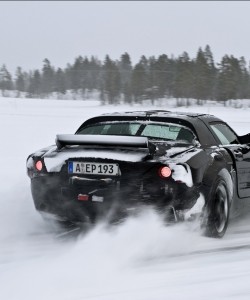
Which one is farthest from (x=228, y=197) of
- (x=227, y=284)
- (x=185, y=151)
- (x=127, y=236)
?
(x=227, y=284)

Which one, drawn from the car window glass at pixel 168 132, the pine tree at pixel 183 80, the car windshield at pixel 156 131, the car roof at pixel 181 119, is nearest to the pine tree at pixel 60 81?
the pine tree at pixel 183 80

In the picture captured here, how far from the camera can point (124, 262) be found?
406 centimetres

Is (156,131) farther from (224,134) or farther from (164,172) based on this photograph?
(224,134)

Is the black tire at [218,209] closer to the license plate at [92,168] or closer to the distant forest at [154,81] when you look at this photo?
the license plate at [92,168]

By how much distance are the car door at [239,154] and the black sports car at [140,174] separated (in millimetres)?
190

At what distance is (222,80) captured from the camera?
107750 millimetres

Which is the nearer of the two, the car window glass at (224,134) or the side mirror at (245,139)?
the car window glass at (224,134)

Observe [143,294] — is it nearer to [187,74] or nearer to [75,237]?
[75,237]

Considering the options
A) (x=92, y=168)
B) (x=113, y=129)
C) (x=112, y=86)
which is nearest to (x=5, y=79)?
(x=112, y=86)

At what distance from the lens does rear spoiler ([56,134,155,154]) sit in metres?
4.38

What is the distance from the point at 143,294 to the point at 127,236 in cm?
107

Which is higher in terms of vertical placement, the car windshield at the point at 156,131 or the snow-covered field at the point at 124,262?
the car windshield at the point at 156,131

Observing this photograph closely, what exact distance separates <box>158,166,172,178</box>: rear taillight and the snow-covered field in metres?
0.34

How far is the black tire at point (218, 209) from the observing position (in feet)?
15.5
